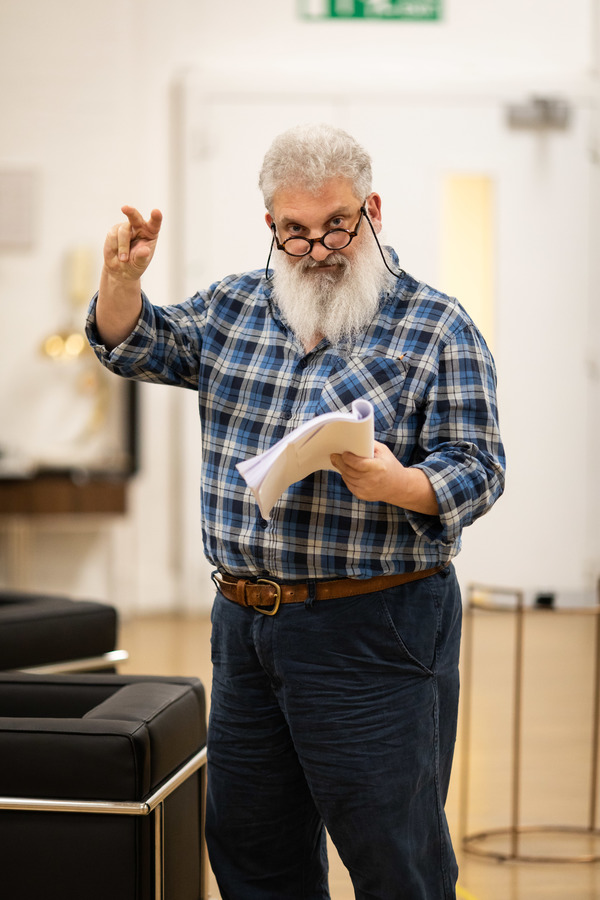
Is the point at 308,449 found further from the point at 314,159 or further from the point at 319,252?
the point at 314,159

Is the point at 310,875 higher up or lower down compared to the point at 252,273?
lower down

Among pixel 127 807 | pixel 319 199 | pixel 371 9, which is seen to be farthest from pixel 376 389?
pixel 371 9

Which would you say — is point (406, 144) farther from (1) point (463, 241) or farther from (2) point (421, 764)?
(2) point (421, 764)

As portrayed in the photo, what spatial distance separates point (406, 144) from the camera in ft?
22.1

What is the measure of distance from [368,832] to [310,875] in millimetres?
311

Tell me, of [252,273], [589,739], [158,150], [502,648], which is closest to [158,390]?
[158,150]

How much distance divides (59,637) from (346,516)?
1785mm

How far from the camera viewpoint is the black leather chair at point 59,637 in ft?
10.3

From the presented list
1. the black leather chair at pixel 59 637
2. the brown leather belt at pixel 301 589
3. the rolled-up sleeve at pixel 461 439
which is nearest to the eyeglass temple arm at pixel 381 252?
the rolled-up sleeve at pixel 461 439

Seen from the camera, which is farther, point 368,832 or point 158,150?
point 158,150

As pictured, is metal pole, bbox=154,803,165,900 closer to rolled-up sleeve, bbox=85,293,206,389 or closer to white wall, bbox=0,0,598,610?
rolled-up sleeve, bbox=85,293,206,389

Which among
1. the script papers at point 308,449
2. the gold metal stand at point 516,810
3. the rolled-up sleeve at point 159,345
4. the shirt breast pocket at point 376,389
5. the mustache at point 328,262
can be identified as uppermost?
the mustache at point 328,262

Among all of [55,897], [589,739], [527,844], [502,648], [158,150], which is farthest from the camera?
[158,150]

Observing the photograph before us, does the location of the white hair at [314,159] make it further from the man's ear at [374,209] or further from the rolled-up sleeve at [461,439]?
the rolled-up sleeve at [461,439]
